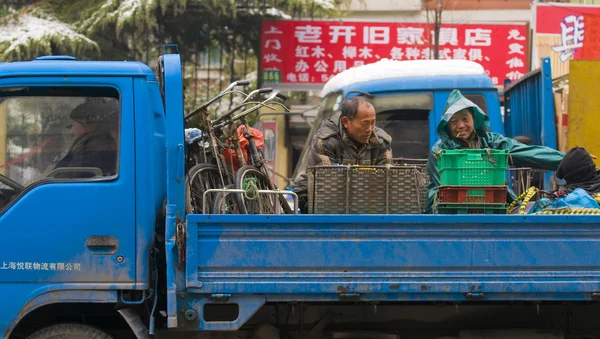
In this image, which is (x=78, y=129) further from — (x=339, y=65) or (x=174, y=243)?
(x=339, y=65)

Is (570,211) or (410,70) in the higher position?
(410,70)

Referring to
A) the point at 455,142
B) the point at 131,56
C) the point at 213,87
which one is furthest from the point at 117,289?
the point at 213,87

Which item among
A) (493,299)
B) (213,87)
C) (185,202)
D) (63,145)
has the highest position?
(213,87)

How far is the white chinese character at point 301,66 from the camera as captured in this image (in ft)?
43.1

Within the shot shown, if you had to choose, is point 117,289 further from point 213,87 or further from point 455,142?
point 213,87

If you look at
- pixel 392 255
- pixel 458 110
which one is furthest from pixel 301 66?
pixel 392 255

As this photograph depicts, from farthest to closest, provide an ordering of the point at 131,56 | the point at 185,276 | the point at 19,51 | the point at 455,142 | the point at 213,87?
the point at 213,87 → the point at 131,56 → the point at 19,51 → the point at 455,142 → the point at 185,276

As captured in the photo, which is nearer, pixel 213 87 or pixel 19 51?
pixel 19 51

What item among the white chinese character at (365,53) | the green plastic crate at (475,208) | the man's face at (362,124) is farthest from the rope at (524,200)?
the white chinese character at (365,53)

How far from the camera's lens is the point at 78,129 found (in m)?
4.52

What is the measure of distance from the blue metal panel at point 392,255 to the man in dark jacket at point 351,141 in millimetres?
1007

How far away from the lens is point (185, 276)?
14.3ft

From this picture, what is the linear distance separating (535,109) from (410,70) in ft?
4.57

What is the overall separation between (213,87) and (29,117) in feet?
35.7
